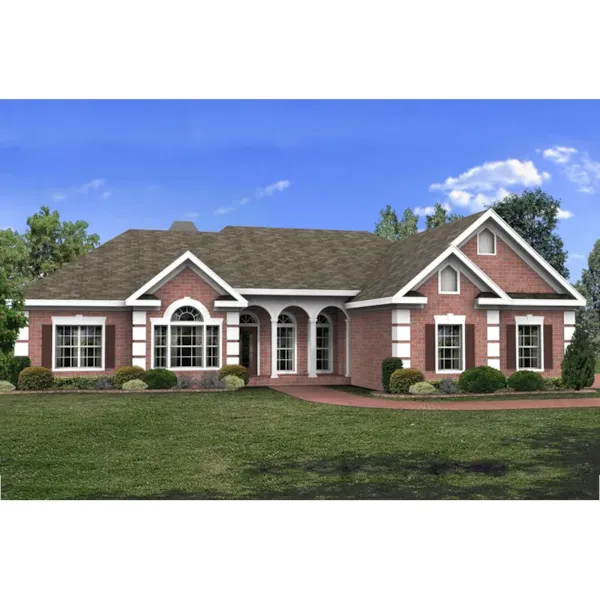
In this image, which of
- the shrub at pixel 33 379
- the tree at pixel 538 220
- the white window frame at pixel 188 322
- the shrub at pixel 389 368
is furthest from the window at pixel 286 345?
the tree at pixel 538 220

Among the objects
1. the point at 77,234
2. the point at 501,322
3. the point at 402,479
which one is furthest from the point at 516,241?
the point at 77,234

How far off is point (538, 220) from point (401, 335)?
19.9m

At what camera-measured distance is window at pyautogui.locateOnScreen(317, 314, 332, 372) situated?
32.5m

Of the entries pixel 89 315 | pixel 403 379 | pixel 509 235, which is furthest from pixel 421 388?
pixel 89 315

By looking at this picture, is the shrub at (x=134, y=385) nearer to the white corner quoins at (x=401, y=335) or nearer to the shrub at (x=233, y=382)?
the shrub at (x=233, y=382)

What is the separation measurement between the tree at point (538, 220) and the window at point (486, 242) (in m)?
14.3

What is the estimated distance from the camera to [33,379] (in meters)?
26.8

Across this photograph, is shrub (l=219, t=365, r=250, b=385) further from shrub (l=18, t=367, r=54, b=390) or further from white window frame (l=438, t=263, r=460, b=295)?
white window frame (l=438, t=263, r=460, b=295)

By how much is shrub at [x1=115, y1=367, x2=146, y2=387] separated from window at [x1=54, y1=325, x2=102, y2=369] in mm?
1714

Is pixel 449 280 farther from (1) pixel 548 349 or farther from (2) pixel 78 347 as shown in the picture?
(2) pixel 78 347

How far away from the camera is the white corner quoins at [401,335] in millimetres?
26344

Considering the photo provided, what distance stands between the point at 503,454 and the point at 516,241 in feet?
55.1

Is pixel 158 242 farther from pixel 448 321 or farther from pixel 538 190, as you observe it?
pixel 538 190

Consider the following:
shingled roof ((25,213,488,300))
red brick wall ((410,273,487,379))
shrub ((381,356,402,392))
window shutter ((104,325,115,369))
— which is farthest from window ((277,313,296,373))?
window shutter ((104,325,115,369))
